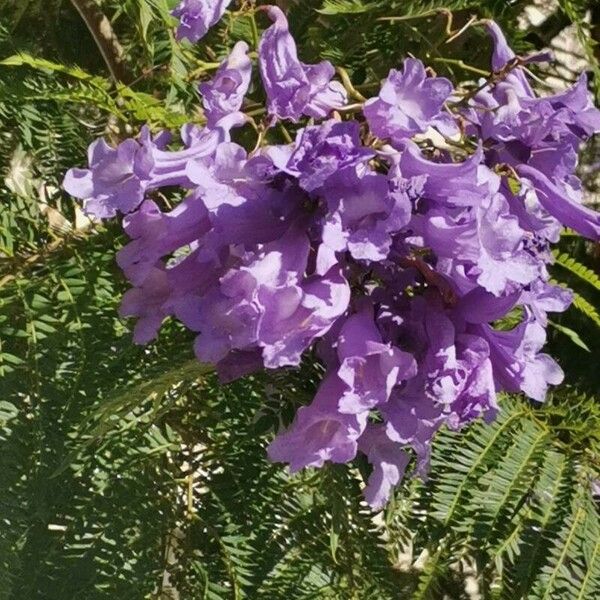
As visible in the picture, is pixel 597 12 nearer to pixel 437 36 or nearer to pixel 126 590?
pixel 437 36

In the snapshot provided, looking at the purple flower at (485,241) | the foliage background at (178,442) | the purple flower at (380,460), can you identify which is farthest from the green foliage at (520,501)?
the purple flower at (485,241)

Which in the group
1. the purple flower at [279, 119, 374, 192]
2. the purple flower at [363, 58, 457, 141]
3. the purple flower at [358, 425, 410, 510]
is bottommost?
the purple flower at [358, 425, 410, 510]

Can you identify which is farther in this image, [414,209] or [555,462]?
[555,462]

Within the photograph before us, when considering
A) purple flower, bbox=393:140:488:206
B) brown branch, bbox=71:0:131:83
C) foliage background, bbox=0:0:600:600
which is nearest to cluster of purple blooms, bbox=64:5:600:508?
purple flower, bbox=393:140:488:206

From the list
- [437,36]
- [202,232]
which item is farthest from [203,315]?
[437,36]

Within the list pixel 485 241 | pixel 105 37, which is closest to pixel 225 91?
pixel 485 241

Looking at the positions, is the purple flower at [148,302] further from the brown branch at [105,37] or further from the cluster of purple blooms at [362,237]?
the brown branch at [105,37]

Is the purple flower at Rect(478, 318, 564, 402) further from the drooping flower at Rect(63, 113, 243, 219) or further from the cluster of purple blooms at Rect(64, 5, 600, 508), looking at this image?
the drooping flower at Rect(63, 113, 243, 219)
